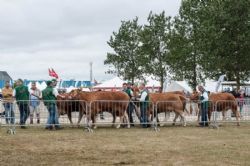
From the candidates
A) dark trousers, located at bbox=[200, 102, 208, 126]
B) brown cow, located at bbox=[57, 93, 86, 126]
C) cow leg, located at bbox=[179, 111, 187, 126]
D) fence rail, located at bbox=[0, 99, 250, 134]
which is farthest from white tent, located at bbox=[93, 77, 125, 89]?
brown cow, located at bbox=[57, 93, 86, 126]

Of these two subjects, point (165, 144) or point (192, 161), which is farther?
point (165, 144)

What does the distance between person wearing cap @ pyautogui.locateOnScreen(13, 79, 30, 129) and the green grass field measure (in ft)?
4.98

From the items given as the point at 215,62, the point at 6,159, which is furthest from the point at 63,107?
the point at 215,62

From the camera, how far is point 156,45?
47.6m

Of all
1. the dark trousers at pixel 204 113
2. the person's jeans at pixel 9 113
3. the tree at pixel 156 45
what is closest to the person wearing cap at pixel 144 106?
the dark trousers at pixel 204 113

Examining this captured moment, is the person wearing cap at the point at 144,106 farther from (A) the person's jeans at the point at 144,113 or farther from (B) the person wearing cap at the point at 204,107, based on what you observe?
(B) the person wearing cap at the point at 204,107

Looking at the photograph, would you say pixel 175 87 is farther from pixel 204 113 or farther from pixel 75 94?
pixel 75 94

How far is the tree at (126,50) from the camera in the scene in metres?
49.9

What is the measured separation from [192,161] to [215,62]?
28.7 meters

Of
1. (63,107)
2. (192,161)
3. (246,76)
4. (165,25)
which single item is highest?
(165,25)

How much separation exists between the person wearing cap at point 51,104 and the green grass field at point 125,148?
1348 millimetres

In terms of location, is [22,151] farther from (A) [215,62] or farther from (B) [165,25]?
(B) [165,25]

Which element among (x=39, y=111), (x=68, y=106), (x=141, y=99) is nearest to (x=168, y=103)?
(x=141, y=99)

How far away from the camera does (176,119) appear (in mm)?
18344
